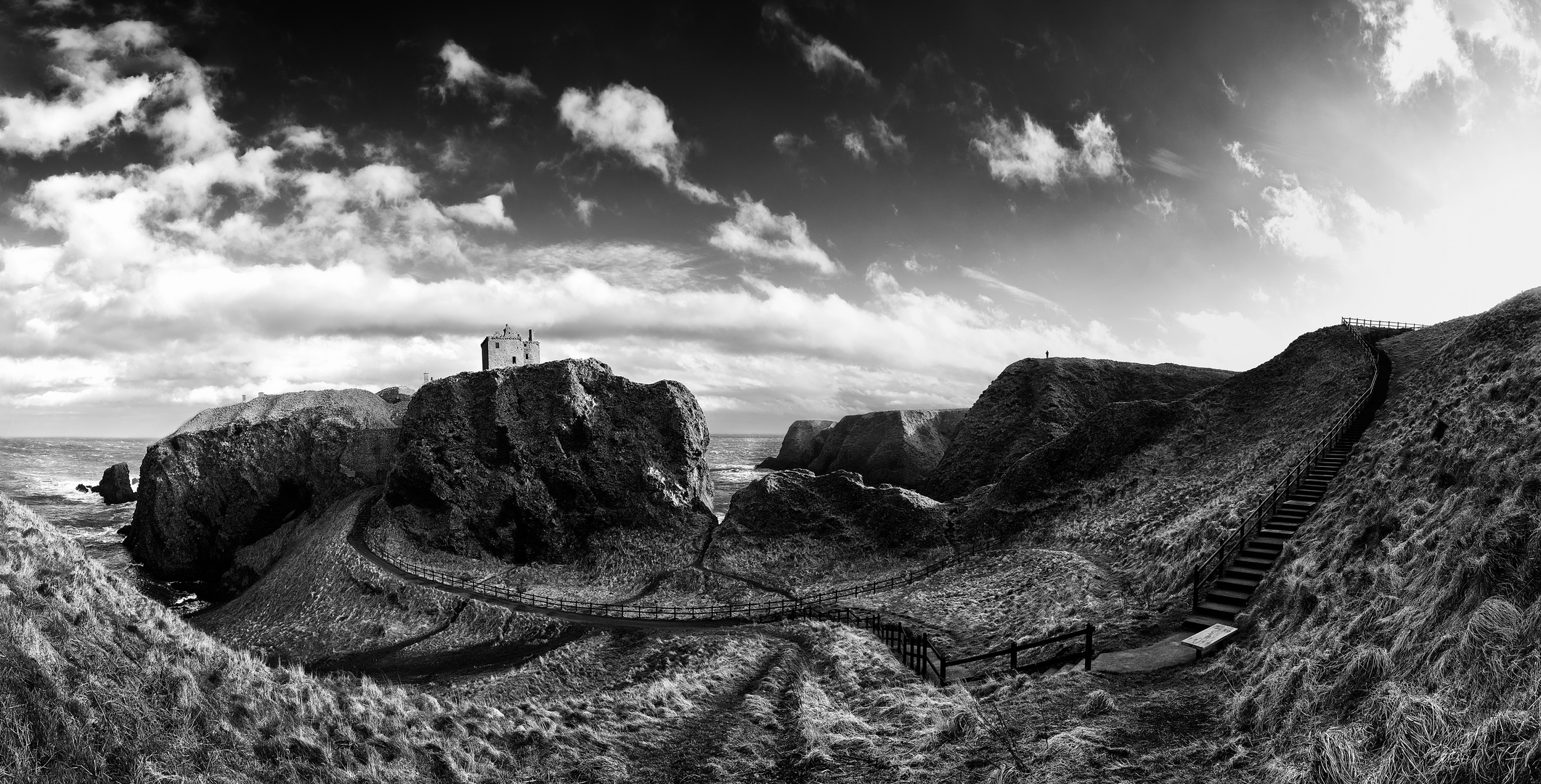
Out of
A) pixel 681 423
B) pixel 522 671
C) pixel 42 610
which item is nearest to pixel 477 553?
pixel 681 423

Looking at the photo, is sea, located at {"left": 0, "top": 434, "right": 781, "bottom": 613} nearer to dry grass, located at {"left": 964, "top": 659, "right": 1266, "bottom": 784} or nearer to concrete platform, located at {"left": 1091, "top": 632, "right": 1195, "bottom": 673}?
dry grass, located at {"left": 964, "top": 659, "right": 1266, "bottom": 784}

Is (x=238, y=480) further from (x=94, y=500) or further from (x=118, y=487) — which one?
(x=94, y=500)

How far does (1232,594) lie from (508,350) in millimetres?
60045

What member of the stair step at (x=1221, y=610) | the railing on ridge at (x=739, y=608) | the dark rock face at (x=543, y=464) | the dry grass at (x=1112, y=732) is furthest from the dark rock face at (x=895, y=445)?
the dry grass at (x=1112, y=732)

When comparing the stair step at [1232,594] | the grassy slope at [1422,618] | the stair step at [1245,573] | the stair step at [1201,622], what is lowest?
the stair step at [1201,622]

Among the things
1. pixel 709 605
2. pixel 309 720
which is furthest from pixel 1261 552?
pixel 709 605

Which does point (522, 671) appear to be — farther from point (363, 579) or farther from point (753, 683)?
point (363, 579)

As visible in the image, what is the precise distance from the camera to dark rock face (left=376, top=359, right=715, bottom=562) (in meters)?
42.8

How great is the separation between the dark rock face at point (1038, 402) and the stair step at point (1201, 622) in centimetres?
3298

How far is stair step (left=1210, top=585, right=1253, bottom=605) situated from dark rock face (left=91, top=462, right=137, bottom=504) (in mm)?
103481

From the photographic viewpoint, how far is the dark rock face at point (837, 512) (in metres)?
38.2

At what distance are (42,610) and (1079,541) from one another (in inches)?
1288

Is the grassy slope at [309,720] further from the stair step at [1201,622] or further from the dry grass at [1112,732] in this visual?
the stair step at [1201,622]

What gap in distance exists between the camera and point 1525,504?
865cm
